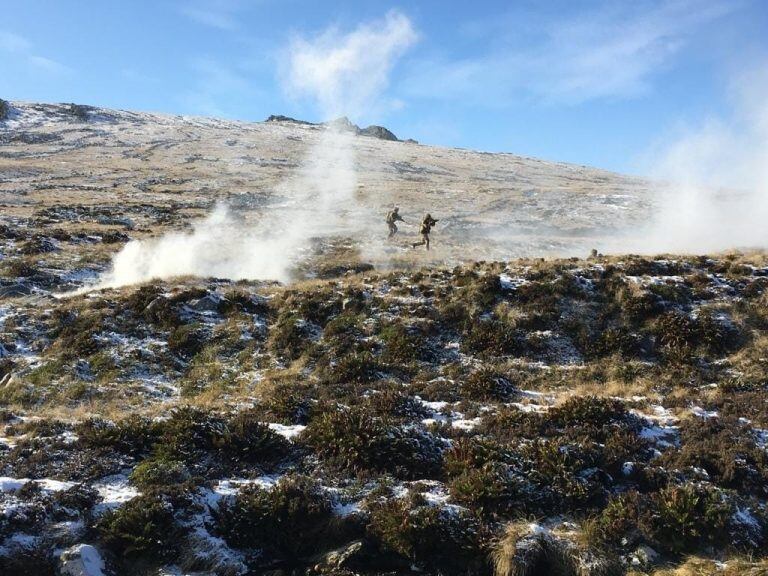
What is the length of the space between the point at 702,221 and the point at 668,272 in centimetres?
2491

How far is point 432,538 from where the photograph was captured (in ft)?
26.6

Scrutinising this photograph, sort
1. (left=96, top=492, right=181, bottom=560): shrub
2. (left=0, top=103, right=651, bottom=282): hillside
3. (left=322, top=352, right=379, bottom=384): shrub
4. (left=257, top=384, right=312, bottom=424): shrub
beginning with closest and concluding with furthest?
(left=96, top=492, right=181, bottom=560): shrub → (left=257, top=384, right=312, bottom=424): shrub → (left=322, top=352, right=379, bottom=384): shrub → (left=0, top=103, right=651, bottom=282): hillside

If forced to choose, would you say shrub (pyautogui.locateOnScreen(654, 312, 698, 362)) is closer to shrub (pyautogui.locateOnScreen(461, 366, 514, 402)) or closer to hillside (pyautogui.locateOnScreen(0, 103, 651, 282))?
shrub (pyautogui.locateOnScreen(461, 366, 514, 402))

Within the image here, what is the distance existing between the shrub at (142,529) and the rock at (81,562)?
27 centimetres

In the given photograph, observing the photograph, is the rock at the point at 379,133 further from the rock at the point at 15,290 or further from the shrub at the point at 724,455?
the shrub at the point at 724,455

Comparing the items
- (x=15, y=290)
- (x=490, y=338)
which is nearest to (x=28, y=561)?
(x=490, y=338)

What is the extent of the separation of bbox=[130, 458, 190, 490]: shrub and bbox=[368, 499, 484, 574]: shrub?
11.3ft

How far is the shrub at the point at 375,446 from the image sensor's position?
396 inches

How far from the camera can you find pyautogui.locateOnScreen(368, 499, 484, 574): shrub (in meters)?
7.97

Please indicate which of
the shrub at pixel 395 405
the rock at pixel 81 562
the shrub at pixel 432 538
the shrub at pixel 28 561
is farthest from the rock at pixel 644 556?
the shrub at pixel 28 561

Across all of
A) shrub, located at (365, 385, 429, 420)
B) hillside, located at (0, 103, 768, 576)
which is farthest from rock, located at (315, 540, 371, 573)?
shrub, located at (365, 385, 429, 420)

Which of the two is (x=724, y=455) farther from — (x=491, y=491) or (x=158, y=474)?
(x=158, y=474)

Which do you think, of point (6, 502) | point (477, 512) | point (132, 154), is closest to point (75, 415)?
point (6, 502)

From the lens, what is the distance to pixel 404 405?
1277 centimetres
